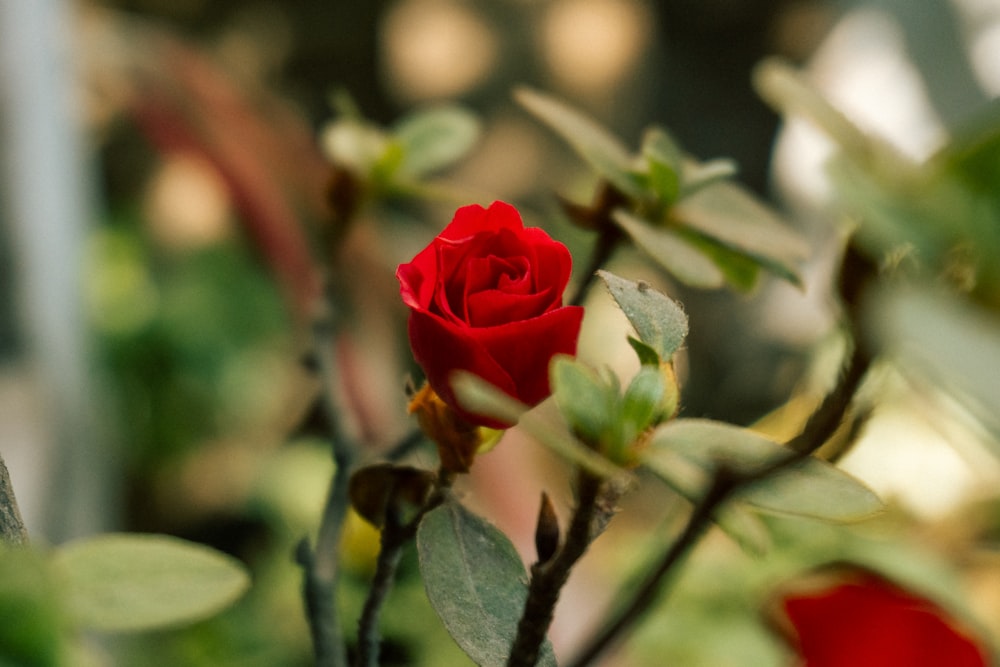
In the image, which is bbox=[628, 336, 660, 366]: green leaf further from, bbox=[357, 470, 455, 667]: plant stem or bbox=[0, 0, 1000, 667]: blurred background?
bbox=[0, 0, 1000, 667]: blurred background

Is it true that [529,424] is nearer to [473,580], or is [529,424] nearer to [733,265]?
[473,580]

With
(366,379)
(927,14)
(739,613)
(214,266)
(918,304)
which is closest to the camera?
(918,304)

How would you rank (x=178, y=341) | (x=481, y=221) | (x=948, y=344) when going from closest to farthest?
1. (x=948, y=344)
2. (x=481, y=221)
3. (x=178, y=341)

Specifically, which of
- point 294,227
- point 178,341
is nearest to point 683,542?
point 294,227

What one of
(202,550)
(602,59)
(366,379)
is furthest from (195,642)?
(602,59)

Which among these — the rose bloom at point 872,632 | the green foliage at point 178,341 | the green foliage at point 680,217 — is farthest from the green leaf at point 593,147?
the green foliage at point 178,341

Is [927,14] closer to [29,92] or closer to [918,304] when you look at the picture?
[29,92]
